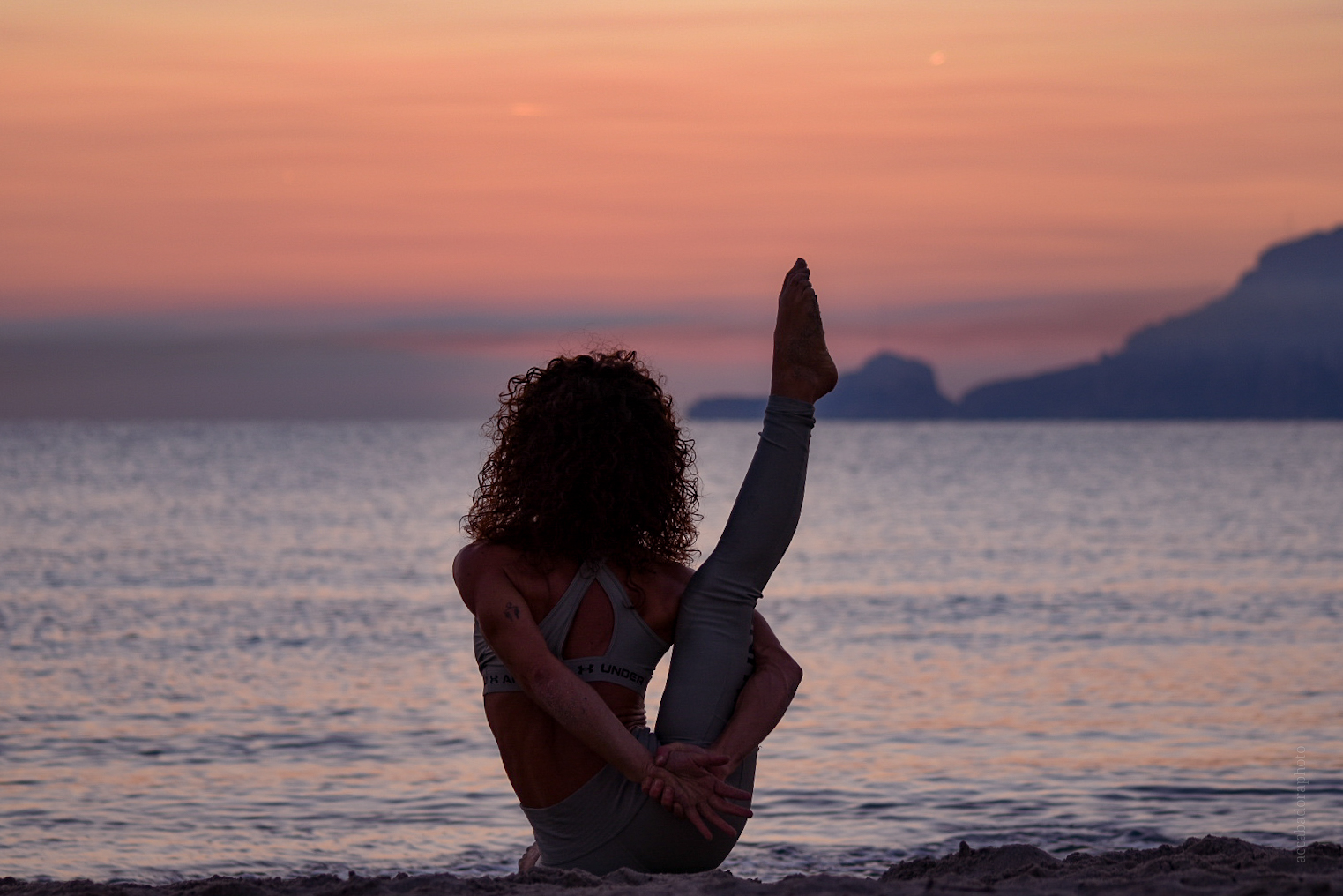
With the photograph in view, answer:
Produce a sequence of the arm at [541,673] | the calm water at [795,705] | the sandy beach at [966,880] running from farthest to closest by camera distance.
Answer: the calm water at [795,705]
the arm at [541,673]
the sandy beach at [966,880]

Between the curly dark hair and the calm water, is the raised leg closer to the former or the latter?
the curly dark hair

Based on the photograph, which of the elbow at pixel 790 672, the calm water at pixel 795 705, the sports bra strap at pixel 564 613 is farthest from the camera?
the calm water at pixel 795 705

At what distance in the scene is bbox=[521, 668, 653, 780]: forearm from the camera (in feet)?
12.7

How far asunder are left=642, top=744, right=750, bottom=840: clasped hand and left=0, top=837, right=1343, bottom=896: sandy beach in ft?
0.60

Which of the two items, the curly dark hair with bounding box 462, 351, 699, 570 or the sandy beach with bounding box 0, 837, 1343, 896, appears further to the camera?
the curly dark hair with bounding box 462, 351, 699, 570

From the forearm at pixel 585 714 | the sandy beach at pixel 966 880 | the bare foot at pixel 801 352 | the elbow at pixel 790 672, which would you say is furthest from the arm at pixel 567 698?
the bare foot at pixel 801 352

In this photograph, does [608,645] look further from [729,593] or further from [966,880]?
[966,880]

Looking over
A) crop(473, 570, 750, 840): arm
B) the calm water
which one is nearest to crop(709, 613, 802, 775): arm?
crop(473, 570, 750, 840): arm

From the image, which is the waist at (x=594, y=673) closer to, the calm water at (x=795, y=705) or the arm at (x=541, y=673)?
the arm at (x=541, y=673)

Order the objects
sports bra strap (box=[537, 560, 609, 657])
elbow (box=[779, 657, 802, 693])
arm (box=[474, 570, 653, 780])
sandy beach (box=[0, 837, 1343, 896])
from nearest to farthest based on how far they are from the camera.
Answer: sandy beach (box=[0, 837, 1343, 896])
arm (box=[474, 570, 653, 780])
sports bra strap (box=[537, 560, 609, 657])
elbow (box=[779, 657, 802, 693])

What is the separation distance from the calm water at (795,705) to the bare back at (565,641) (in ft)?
9.04

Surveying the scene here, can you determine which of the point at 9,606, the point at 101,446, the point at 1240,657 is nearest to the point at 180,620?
the point at 9,606

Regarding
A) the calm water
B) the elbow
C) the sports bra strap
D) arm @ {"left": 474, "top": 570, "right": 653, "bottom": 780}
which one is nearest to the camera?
arm @ {"left": 474, "top": 570, "right": 653, "bottom": 780}

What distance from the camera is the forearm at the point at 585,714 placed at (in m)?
3.87
